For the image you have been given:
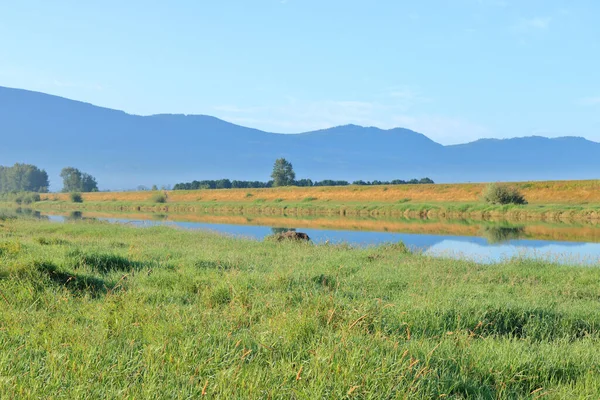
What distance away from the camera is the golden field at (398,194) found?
52.7 metres

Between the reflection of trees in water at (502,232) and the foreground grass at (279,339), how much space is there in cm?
1889

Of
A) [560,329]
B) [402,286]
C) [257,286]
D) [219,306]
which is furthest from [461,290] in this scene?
[219,306]

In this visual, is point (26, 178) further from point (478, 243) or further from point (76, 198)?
point (478, 243)

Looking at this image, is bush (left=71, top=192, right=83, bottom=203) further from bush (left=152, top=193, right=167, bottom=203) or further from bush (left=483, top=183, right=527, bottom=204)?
bush (left=483, top=183, right=527, bottom=204)

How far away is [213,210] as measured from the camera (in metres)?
69.1

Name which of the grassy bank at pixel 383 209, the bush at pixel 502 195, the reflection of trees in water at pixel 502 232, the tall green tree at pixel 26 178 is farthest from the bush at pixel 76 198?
the reflection of trees in water at pixel 502 232

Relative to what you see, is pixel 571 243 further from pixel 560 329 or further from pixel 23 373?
pixel 23 373

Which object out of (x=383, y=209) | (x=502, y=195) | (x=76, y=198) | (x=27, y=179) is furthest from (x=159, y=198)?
(x=27, y=179)

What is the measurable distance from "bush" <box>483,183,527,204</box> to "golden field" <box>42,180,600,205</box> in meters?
4.04

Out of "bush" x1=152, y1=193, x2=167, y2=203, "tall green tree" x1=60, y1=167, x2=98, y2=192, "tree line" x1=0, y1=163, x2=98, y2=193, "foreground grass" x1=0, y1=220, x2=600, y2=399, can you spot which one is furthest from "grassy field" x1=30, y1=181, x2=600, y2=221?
"foreground grass" x1=0, y1=220, x2=600, y2=399

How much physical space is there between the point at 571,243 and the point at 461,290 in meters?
20.2

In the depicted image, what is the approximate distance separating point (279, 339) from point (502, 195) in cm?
4812

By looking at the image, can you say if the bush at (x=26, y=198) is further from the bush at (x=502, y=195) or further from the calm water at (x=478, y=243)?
the bush at (x=502, y=195)

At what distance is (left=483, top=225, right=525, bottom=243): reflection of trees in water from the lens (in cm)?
2764
